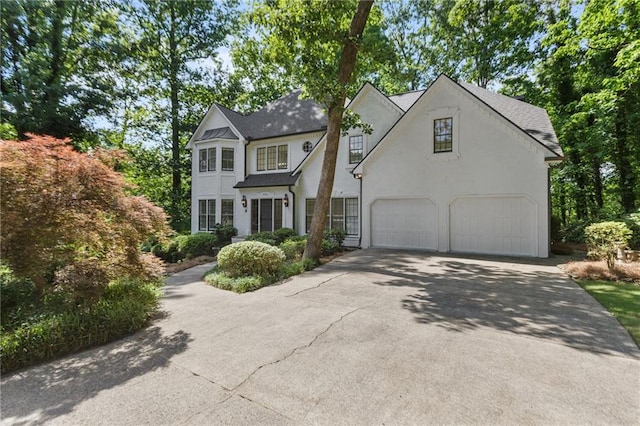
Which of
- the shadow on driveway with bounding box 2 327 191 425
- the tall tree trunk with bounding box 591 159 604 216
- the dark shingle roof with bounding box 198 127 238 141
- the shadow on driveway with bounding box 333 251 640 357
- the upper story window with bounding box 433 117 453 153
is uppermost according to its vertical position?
the dark shingle roof with bounding box 198 127 238 141

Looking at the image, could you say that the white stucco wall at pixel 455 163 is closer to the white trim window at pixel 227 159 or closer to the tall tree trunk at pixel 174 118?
the white trim window at pixel 227 159

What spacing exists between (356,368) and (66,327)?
14.1 feet

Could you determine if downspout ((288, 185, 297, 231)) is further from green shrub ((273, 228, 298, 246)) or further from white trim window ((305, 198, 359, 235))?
white trim window ((305, 198, 359, 235))

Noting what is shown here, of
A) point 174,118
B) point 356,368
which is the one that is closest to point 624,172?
point 356,368

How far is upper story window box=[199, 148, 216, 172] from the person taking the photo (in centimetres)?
1878

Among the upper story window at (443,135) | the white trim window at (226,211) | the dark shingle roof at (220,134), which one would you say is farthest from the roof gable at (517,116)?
the dark shingle roof at (220,134)

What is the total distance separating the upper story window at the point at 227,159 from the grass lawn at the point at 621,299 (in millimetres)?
17271

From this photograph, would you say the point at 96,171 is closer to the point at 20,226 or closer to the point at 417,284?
the point at 20,226

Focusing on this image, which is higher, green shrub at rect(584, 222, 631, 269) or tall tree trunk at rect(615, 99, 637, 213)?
tall tree trunk at rect(615, 99, 637, 213)

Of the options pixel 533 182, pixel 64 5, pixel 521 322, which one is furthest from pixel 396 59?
pixel 64 5

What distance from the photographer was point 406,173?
43.0ft

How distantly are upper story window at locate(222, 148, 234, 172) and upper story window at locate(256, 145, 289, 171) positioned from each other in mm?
1735

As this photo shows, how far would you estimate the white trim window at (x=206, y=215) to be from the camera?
18.8 m

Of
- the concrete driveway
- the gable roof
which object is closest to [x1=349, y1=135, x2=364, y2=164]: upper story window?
the gable roof
